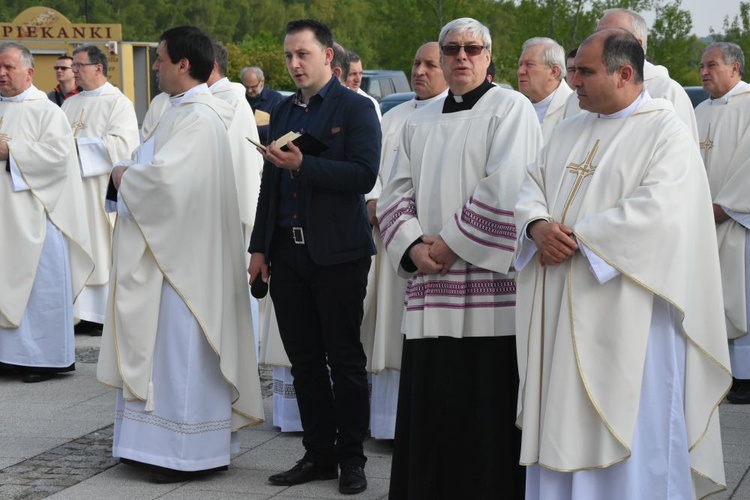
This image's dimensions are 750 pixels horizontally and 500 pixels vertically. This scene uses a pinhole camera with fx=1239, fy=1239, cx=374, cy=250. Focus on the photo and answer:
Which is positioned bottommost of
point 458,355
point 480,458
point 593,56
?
point 480,458

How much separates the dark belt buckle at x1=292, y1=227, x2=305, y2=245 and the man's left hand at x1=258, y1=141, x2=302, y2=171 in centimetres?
37

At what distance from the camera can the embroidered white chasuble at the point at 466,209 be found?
4918 millimetres

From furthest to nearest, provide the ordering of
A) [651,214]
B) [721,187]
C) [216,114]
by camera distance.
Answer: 1. [721,187]
2. [216,114]
3. [651,214]

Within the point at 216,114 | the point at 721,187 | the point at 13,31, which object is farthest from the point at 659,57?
the point at 216,114

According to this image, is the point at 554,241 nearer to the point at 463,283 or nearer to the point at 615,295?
the point at 615,295

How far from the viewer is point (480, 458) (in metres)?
4.96

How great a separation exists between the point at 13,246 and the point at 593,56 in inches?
206

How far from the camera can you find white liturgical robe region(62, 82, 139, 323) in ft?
32.4

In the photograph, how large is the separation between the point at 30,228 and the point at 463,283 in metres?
4.48

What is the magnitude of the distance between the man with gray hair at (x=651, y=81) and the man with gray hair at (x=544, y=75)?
0.58 m

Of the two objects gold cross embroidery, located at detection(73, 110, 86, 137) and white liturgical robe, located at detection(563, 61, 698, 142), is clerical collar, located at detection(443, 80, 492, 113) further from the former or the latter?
gold cross embroidery, located at detection(73, 110, 86, 137)

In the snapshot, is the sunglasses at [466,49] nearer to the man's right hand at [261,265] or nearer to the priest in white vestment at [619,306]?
the priest in white vestment at [619,306]

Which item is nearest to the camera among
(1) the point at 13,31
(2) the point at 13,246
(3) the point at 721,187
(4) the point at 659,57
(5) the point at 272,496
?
(5) the point at 272,496

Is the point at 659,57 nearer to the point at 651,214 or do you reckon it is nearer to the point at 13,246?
the point at 13,246
